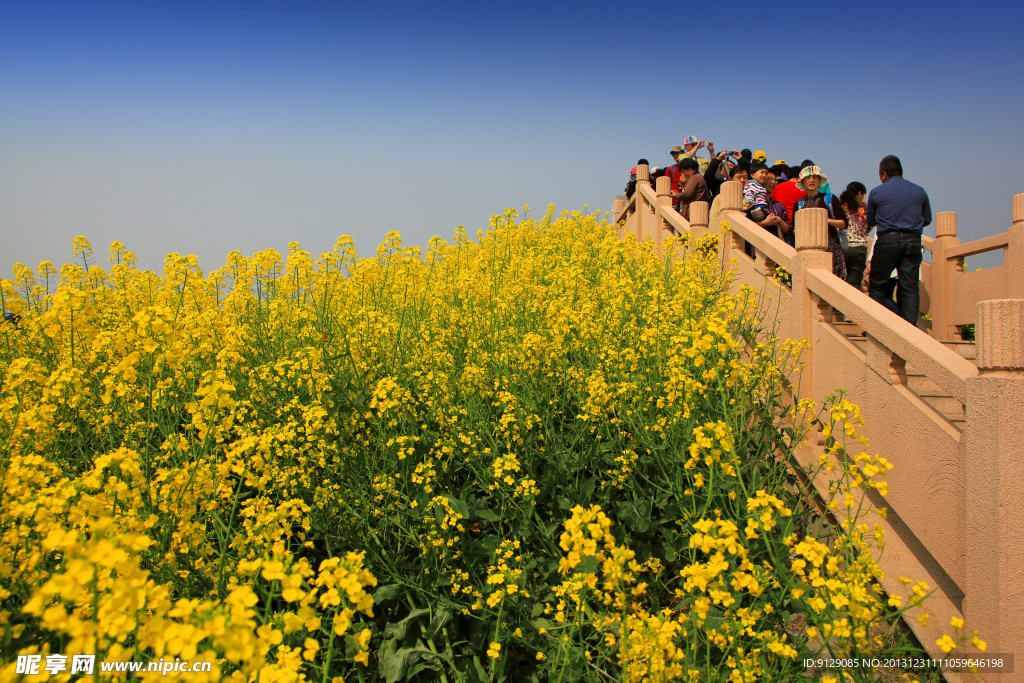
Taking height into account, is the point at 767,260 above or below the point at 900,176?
below

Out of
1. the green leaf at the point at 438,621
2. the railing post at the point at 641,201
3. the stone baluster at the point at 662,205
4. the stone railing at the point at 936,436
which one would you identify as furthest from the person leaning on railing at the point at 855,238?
the green leaf at the point at 438,621

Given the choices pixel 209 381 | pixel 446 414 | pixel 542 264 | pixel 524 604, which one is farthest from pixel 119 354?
pixel 542 264

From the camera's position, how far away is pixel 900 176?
16.8 ft

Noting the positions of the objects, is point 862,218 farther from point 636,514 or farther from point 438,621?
point 438,621

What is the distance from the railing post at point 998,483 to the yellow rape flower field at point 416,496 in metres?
0.39

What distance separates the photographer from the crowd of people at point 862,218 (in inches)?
199

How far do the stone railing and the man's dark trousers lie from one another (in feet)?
5.42

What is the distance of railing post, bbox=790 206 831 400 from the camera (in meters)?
3.90

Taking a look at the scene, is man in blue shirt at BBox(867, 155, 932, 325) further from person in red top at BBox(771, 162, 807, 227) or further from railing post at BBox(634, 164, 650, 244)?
railing post at BBox(634, 164, 650, 244)

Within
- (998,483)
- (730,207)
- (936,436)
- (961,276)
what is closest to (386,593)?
(998,483)

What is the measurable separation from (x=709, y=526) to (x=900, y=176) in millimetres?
5320

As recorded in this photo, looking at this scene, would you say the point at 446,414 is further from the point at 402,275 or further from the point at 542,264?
the point at 542,264

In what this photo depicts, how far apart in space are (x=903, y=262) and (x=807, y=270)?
2060 mm

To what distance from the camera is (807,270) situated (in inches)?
157
